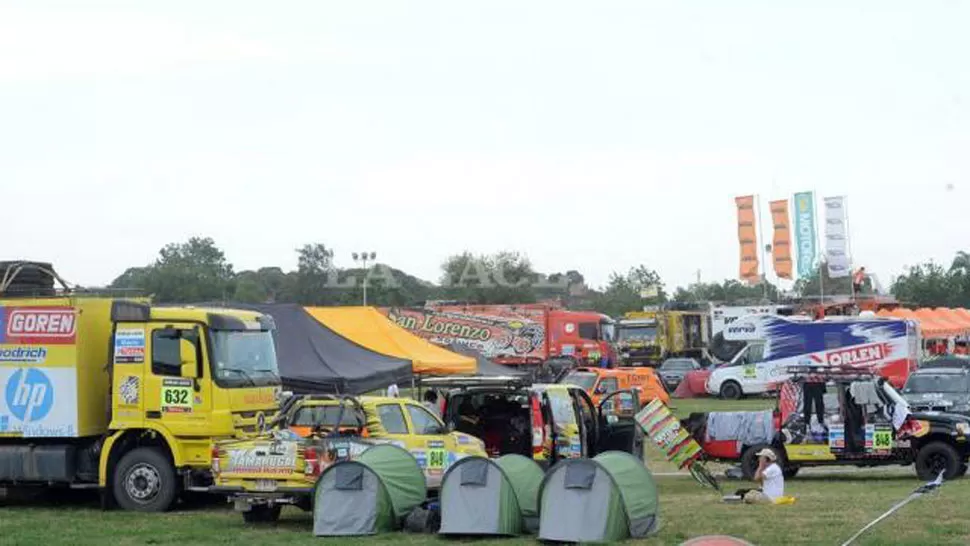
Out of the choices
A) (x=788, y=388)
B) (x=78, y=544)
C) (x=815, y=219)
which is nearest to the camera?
(x=78, y=544)

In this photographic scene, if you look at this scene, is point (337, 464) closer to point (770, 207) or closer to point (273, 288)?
point (770, 207)

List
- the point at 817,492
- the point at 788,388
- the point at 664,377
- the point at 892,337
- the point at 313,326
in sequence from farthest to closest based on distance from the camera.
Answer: the point at 664,377, the point at 892,337, the point at 313,326, the point at 788,388, the point at 817,492

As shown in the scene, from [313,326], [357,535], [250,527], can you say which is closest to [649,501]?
[357,535]

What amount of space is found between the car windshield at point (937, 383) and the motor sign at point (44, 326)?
64.0ft

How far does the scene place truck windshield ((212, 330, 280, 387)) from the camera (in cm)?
1850

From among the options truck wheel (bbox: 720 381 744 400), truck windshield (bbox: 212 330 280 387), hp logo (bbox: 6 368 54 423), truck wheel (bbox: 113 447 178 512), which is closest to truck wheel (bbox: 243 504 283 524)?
truck wheel (bbox: 113 447 178 512)

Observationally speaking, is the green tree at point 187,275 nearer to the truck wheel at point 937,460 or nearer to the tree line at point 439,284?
the tree line at point 439,284

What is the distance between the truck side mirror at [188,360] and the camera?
1828 centimetres

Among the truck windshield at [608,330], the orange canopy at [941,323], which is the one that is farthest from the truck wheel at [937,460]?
the truck windshield at [608,330]

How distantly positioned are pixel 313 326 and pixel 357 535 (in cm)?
1164

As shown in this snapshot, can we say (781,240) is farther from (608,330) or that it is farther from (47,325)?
(47,325)

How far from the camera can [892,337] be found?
4553 centimetres

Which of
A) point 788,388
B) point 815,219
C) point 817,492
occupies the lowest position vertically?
point 817,492

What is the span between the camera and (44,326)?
18.8 m
